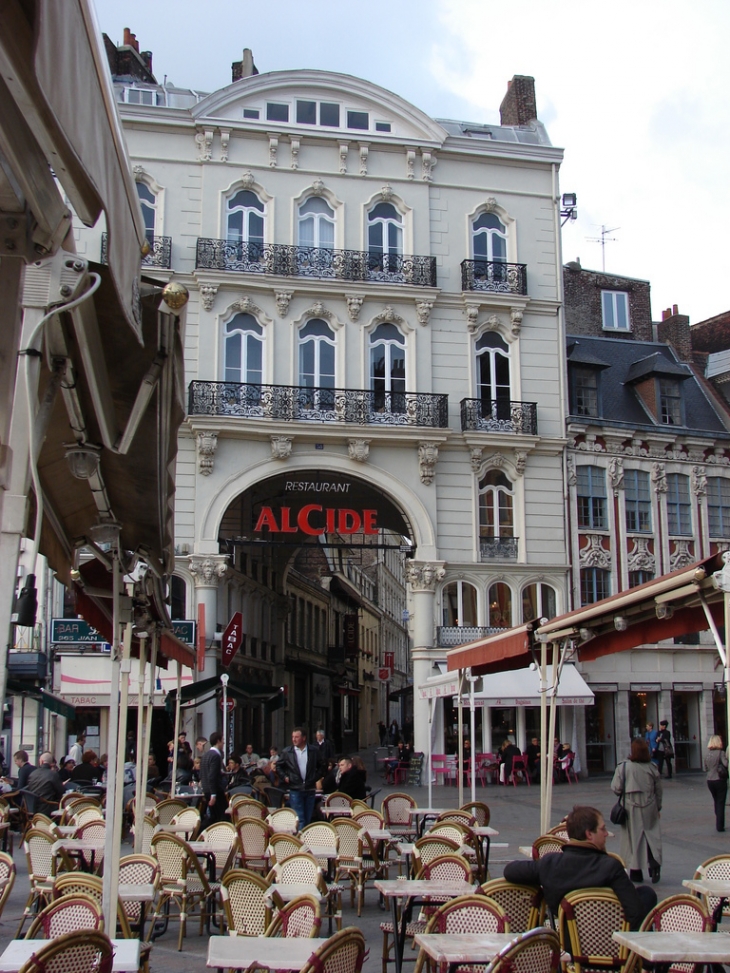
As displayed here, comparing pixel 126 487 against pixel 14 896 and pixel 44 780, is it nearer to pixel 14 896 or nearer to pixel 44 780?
pixel 14 896

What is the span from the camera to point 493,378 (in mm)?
29609

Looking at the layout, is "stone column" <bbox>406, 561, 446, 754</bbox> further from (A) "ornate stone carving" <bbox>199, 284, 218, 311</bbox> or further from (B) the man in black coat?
(B) the man in black coat

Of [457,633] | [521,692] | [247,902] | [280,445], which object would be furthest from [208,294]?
[247,902]

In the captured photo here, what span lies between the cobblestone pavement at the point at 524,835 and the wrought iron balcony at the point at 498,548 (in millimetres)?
6213

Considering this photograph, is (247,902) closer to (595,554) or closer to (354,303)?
(354,303)

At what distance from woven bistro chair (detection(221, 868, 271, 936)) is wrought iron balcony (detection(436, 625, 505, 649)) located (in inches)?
858

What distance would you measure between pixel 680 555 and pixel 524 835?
1669 centimetres

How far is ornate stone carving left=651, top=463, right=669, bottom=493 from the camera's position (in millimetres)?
31359

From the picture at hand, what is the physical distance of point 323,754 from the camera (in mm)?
15875

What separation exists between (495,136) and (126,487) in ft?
97.9

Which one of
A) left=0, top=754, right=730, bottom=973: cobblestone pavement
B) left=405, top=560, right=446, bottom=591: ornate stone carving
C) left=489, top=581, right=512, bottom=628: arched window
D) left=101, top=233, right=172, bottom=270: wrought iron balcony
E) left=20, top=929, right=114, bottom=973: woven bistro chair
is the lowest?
left=0, top=754, right=730, bottom=973: cobblestone pavement

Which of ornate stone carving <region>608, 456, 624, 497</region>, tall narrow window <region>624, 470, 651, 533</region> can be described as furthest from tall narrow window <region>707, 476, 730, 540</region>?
ornate stone carving <region>608, 456, 624, 497</region>

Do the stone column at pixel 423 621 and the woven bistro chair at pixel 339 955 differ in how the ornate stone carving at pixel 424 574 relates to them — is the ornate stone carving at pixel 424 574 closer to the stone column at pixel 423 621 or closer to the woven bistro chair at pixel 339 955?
the stone column at pixel 423 621

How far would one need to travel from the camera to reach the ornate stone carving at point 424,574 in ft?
90.9
